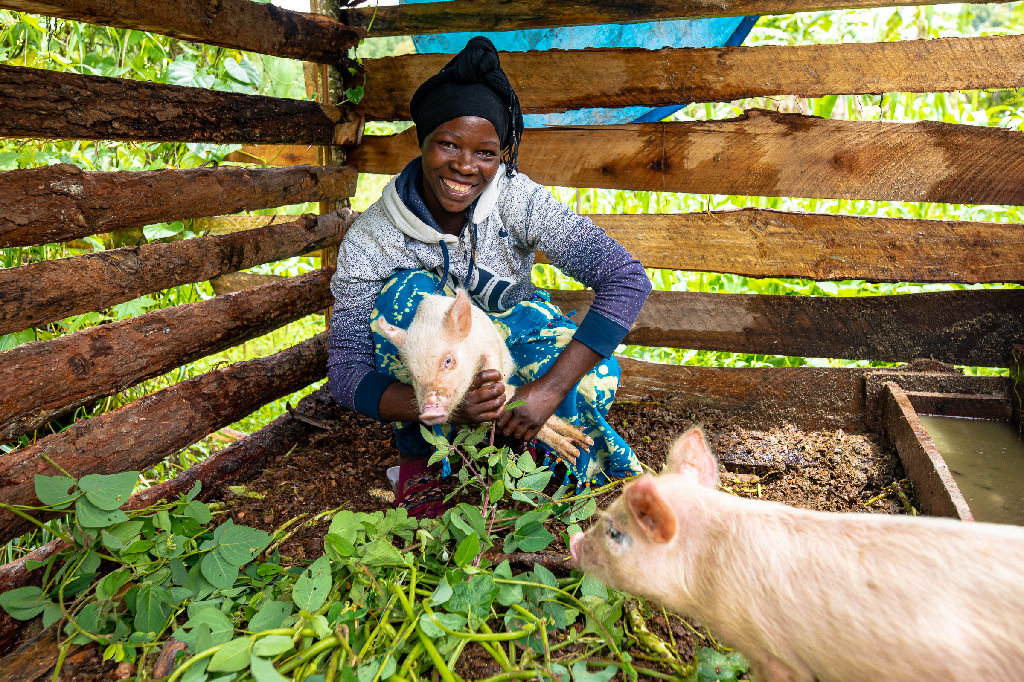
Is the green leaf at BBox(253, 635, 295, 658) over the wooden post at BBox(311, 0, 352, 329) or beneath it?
beneath

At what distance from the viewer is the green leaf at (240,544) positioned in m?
2.14

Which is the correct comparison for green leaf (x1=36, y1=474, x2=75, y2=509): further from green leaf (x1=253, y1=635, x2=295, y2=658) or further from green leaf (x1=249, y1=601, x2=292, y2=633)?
green leaf (x1=253, y1=635, x2=295, y2=658)

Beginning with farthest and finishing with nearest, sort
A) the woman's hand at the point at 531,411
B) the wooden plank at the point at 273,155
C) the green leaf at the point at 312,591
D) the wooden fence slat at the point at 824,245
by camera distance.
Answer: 1. the wooden plank at the point at 273,155
2. the wooden fence slat at the point at 824,245
3. the woman's hand at the point at 531,411
4. the green leaf at the point at 312,591

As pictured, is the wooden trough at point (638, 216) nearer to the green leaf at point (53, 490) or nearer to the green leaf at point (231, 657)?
the green leaf at point (53, 490)

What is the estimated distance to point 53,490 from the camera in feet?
6.72

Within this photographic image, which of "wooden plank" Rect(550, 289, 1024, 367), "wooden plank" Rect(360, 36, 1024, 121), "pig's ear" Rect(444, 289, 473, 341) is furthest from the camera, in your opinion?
"wooden plank" Rect(550, 289, 1024, 367)

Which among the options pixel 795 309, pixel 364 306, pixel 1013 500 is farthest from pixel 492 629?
pixel 795 309

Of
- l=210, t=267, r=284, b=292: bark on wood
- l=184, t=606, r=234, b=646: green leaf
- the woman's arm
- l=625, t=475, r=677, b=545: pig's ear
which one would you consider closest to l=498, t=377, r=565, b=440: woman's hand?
the woman's arm

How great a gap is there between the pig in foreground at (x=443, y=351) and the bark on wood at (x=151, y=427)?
98cm

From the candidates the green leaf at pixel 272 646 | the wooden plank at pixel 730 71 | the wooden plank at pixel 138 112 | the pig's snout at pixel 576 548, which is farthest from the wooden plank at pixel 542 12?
the green leaf at pixel 272 646

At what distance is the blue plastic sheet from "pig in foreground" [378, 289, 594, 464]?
5.89 ft

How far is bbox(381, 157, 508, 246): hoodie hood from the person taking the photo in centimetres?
280

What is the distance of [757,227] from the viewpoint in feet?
11.9

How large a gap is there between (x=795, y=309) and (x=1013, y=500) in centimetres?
135
